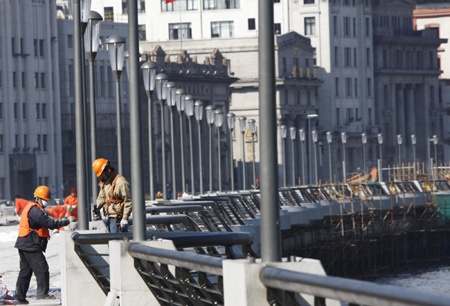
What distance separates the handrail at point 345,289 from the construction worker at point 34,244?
32.4ft

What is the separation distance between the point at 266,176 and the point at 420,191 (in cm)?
10272

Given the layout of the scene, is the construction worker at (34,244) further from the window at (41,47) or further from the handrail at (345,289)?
the window at (41,47)

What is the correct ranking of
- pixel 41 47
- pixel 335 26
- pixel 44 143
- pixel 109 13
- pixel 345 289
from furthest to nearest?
pixel 335 26
pixel 109 13
pixel 41 47
pixel 44 143
pixel 345 289

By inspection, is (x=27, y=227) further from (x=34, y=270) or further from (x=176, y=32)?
(x=176, y=32)

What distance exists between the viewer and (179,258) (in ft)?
41.9

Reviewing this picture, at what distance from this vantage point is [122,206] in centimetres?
2059

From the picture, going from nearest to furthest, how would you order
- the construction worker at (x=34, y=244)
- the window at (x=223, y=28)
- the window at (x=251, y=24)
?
the construction worker at (x=34, y=244)
the window at (x=251, y=24)
the window at (x=223, y=28)

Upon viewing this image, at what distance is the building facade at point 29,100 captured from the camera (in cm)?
11750

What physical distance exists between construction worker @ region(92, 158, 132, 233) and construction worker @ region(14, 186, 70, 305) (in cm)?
79

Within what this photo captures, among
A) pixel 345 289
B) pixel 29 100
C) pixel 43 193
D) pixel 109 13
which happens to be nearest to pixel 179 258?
pixel 345 289

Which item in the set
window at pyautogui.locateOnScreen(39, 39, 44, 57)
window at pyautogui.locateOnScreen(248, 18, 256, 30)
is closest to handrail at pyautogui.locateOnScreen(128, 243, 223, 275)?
window at pyautogui.locateOnScreen(39, 39, 44, 57)

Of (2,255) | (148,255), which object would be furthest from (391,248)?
(148,255)

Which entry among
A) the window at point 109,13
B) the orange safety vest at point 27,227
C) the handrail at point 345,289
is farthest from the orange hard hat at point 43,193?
the window at point 109,13

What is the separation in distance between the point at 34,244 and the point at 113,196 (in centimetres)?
129
